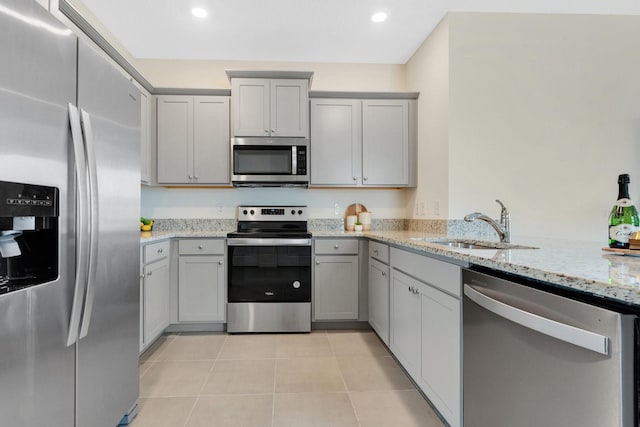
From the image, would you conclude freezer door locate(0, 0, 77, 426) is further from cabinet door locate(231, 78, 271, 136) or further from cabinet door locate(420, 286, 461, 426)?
cabinet door locate(231, 78, 271, 136)

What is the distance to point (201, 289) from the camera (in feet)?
9.52

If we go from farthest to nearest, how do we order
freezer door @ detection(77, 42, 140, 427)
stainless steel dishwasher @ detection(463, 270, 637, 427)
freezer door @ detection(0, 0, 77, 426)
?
freezer door @ detection(77, 42, 140, 427) < freezer door @ detection(0, 0, 77, 426) < stainless steel dishwasher @ detection(463, 270, 637, 427)

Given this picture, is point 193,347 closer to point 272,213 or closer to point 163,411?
point 163,411

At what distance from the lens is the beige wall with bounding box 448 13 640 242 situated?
2.50 meters

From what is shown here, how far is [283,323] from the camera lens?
2902 millimetres

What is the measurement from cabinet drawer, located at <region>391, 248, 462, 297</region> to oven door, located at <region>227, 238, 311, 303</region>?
3.44ft

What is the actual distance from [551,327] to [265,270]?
2.38 m

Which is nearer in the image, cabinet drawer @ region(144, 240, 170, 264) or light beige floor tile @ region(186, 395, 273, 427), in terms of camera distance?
light beige floor tile @ region(186, 395, 273, 427)

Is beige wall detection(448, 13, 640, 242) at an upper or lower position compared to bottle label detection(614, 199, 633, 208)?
upper

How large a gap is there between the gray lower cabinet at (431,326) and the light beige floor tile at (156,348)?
6.00ft

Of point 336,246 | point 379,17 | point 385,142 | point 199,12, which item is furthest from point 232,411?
point 379,17

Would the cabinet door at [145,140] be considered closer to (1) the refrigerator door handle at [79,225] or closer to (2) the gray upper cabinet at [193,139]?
(2) the gray upper cabinet at [193,139]

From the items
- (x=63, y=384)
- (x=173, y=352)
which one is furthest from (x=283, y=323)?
(x=63, y=384)

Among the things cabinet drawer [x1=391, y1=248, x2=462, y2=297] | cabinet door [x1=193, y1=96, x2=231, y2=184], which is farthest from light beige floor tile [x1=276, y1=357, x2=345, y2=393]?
cabinet door [x1=193, y1=96, x2=231, y2=184]
